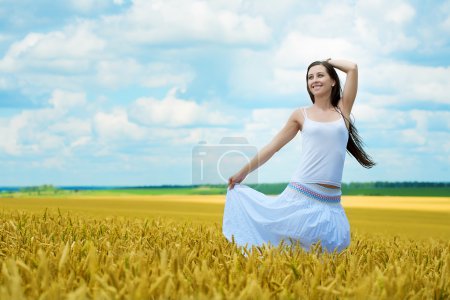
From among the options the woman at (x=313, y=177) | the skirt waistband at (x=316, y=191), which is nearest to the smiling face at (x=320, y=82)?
the woman at (x=313, y=177)

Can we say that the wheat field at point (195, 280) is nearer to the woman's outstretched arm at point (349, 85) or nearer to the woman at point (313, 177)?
the woman at point (313, 177)

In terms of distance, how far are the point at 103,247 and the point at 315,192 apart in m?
2.06

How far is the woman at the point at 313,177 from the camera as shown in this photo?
5605mm

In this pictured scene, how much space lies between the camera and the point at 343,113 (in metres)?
5.78

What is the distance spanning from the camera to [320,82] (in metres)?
5.79

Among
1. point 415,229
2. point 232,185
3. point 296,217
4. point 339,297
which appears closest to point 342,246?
point 296,217

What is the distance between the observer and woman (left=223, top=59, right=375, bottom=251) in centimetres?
561

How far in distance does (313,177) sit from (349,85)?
3.34 feet

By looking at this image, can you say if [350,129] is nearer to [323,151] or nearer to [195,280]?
[323,151]

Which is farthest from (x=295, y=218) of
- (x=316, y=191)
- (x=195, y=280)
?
(x=195, y=280)


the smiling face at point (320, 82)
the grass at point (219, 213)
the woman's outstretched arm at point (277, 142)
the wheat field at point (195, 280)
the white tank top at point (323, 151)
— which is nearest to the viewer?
the wheat field at point (195, 280)

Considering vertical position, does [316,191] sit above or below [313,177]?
below

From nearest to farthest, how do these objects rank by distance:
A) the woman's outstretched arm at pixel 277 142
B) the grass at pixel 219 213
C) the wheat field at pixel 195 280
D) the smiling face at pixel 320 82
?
the wheat field at pixel 195 280
the smiling face at pixel 320 82
the woman's outstretched arm at pixel 277 142
the grass at pixel 219 213

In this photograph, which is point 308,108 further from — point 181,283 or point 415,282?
point 181,283
